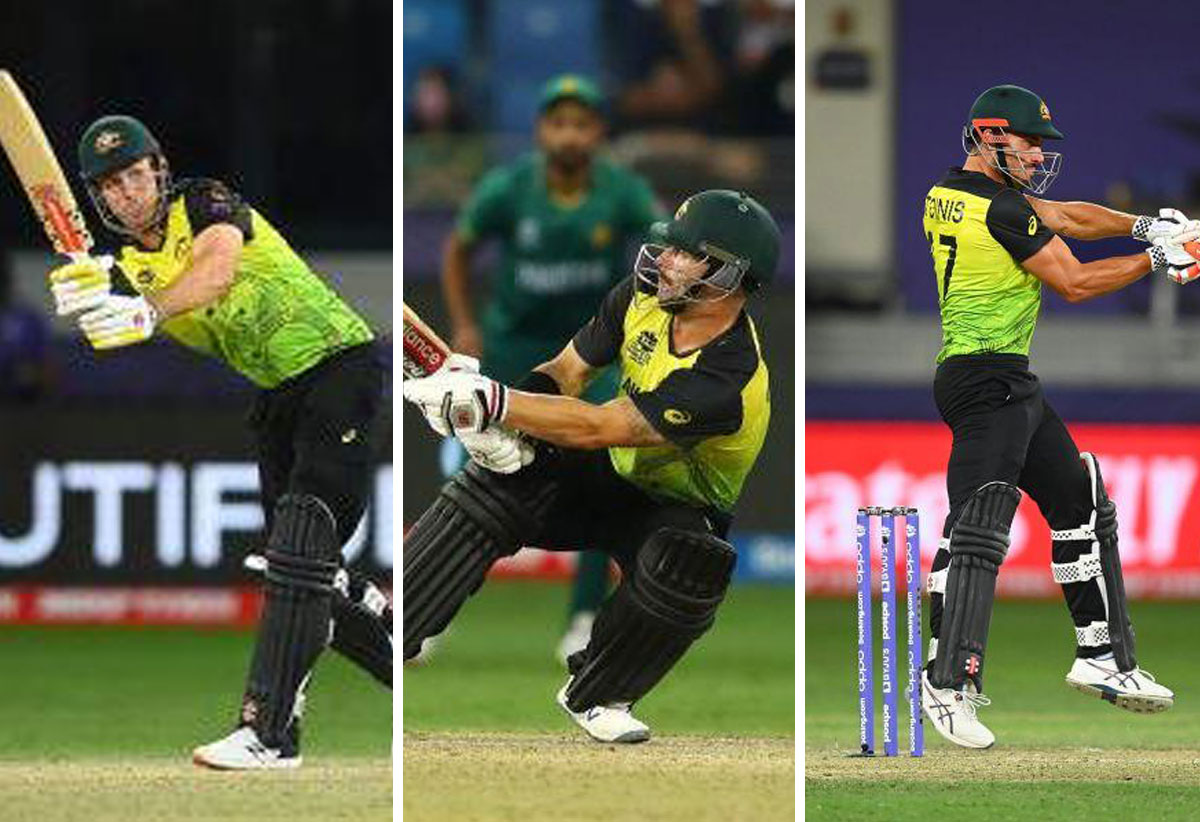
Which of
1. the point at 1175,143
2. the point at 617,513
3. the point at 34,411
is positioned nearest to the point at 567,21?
the point at 1175,143

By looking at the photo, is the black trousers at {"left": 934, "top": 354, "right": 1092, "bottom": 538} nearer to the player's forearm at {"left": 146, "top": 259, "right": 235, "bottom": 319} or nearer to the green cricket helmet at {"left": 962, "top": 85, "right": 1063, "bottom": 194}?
the green cricket helmet at {"left": 962, "top": 85, "right": 1063, "bottom": 194}

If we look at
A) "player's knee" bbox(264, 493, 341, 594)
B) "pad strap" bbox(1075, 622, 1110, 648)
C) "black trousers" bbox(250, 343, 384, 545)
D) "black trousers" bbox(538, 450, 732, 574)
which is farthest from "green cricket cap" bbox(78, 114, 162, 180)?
"pad strap" bbox(1075, 622, 1110, 648)

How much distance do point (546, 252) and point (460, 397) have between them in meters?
3.14

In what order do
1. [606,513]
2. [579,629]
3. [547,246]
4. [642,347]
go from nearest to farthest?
[642,347] < [606,513] < [579,629] < [547,246]

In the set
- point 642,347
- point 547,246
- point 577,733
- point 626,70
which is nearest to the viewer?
point 642,347

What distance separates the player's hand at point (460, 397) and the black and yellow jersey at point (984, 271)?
1074 mm

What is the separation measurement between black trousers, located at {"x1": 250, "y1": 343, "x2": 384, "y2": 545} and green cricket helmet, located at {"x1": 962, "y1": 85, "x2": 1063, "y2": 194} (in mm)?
1260

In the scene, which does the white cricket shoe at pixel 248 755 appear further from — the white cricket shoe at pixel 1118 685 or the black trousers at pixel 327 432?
the white cricket shoe at pixel 1118 685

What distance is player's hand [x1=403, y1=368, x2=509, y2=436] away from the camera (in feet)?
16.8

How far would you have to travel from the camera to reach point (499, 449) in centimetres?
536

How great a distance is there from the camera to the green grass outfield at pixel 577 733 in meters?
5.27


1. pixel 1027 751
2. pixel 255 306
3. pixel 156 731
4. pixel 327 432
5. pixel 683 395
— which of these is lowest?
pixel 156 731

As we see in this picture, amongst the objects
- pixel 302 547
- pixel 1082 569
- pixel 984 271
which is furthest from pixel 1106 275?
pixel 302 547

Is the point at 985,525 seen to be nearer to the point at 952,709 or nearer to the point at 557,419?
the point at 952,709
